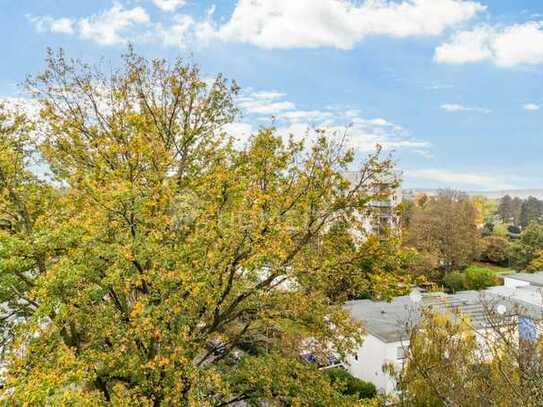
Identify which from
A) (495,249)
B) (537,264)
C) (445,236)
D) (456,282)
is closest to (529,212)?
(495,249)

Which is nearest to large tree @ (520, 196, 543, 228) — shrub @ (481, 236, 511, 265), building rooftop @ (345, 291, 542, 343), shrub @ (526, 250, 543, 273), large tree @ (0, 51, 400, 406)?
shrub @ (481, 236, 511, 265)

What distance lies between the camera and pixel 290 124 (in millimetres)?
11812

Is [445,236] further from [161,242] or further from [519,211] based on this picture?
[519,211]

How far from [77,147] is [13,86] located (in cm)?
275

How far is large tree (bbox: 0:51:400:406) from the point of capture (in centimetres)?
684

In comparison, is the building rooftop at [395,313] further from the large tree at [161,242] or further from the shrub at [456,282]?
the shrub at [456,282]

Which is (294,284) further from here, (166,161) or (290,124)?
(290,124)

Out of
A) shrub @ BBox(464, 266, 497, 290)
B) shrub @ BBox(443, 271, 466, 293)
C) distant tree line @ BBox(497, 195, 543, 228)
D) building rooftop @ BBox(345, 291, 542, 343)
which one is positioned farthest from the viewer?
distant tree line @ BBox(497, 195, 543, 228)

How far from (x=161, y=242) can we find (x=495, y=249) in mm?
55547

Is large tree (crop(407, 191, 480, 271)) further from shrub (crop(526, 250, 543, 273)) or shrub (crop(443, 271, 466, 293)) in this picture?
shrub (crop(526, 250, 543, 273))

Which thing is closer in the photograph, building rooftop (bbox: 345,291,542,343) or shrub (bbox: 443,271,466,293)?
building rooftop (bbox: 345,291,542,343)

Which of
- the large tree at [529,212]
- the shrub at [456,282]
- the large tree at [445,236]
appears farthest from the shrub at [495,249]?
the large tree at [529,212]

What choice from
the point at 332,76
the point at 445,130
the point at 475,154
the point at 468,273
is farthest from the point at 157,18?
the point at 468,273

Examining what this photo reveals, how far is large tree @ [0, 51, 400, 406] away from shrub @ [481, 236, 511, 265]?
50.4 m
